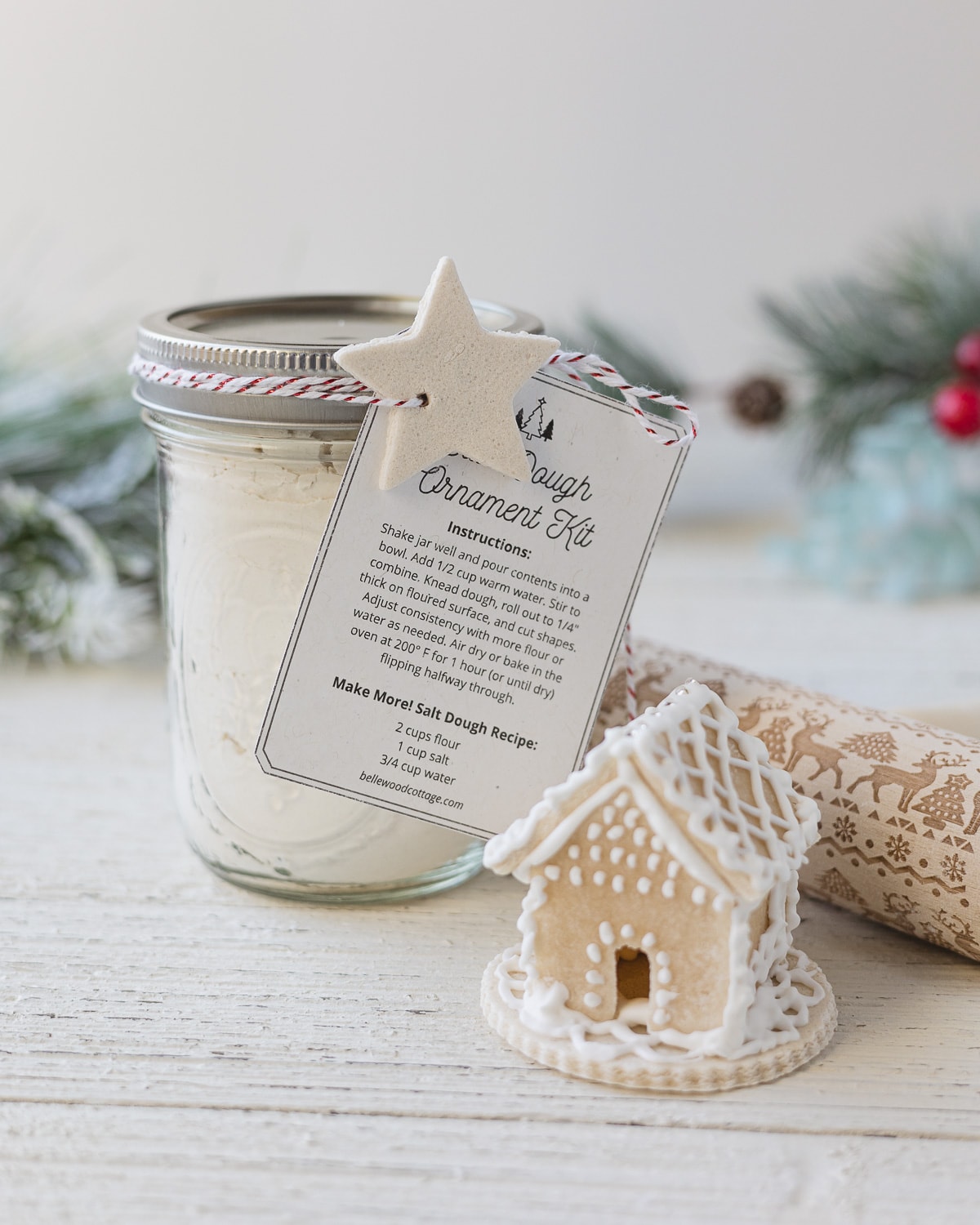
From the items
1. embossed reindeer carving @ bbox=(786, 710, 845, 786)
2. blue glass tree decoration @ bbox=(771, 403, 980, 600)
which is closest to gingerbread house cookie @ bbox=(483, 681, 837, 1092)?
embossed reindeer carving @ bbox=(786, 710, 845, 786)

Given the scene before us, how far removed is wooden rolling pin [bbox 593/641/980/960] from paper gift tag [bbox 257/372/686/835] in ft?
0.44

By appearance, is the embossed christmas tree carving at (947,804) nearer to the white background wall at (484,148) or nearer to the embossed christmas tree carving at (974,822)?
the embossed christmas tree carving at (974,822)

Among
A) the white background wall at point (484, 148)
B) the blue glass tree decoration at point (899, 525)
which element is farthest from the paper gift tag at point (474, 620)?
the white background wall at point (484, 148)

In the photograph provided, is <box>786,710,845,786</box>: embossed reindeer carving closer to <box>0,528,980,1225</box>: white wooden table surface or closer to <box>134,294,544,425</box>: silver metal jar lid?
<box>0,528,980,1225</box>: white wooden table surface

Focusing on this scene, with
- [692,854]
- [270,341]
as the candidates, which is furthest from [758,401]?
[692,854]

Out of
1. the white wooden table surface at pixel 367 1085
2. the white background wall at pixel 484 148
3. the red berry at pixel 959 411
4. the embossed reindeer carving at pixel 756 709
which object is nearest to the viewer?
the white wooden table surface at pixel 367 1085

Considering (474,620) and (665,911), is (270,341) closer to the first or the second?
(474,620)

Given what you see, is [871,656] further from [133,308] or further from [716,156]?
[133,308]

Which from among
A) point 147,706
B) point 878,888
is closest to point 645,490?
point 878,888

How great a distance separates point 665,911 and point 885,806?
175 mm

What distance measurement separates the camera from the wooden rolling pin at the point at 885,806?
2.18 feet

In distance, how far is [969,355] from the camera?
4.68 feet

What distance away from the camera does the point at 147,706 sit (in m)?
1.13

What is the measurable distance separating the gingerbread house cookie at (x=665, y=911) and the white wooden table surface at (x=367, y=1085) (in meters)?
0.02
